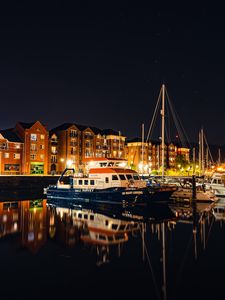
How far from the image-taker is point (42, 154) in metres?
87.6

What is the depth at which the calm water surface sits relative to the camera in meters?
12.6

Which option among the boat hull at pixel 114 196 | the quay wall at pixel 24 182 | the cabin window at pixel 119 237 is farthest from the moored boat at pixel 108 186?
the quay wall at pixel 24 182

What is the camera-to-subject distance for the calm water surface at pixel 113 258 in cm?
1263

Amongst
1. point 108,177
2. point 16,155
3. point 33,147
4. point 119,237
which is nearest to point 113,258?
point 119,237

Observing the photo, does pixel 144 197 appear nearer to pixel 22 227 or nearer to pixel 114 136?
pixel 22 227

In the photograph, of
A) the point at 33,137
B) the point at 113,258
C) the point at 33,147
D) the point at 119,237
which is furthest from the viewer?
the point at 33,137

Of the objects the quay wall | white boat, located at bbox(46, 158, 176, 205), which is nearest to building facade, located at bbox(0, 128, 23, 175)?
the quay wall

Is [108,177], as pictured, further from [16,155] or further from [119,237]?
[16,155]

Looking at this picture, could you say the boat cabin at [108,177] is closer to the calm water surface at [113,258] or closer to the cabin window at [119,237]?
the calm water surface at [113,258]

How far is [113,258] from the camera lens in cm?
Result: 1695

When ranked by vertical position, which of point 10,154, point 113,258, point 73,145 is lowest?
point 113,258

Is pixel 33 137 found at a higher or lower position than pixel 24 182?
higher

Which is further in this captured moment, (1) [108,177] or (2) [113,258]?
(1) [108,177]

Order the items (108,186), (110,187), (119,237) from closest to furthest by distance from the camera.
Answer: (119,237) → (110,187) → (108,186)
